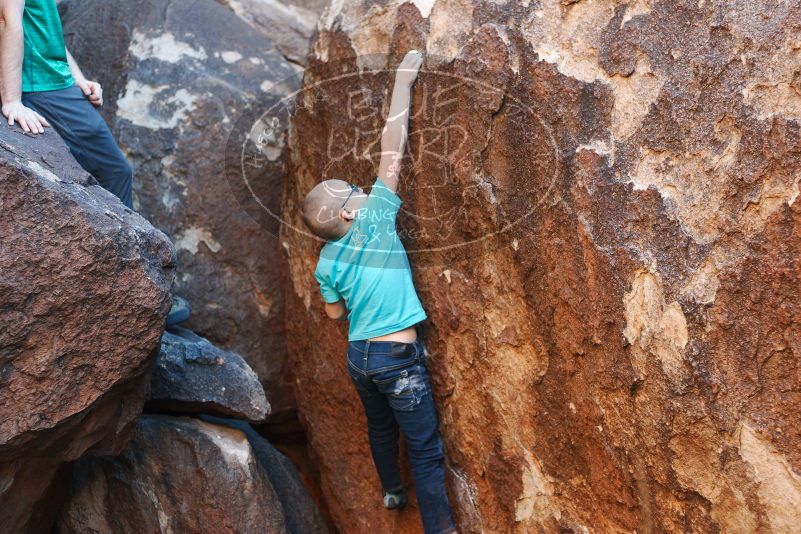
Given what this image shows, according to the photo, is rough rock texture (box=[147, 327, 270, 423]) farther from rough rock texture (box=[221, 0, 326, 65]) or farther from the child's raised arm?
rough rock texture (box=[221, 0, 326, 65])

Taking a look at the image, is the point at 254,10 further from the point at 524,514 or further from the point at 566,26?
the point at 524,514

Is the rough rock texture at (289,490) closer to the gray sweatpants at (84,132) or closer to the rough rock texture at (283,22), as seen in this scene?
the gray sweatpants at (84,132)

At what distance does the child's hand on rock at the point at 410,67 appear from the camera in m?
2.50

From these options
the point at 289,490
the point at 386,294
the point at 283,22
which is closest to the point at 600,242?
the point at 386,294

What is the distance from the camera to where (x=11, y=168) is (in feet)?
6.73

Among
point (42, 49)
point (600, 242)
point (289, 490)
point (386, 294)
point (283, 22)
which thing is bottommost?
point (289, 490)

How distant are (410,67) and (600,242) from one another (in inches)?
30.2

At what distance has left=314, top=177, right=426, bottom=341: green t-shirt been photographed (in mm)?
2506

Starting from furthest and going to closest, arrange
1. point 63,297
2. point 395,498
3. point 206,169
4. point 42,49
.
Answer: point 206,169, point 395,498, point 42,49, point 63,297

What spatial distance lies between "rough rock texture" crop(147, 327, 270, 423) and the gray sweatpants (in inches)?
22.2

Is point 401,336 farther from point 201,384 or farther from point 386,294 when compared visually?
point 201,384

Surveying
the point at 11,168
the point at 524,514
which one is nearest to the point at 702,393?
the point at 524,514

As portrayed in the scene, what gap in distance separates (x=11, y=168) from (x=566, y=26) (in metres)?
1.45

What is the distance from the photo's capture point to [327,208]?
8.29ft
